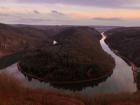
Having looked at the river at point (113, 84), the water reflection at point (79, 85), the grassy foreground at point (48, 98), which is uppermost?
Result: the grassy foreground at point (48, 98)

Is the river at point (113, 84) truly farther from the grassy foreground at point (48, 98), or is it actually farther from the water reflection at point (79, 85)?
the grassy foreground at point (48, 98)

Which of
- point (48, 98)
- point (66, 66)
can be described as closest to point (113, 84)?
point (66, 66)

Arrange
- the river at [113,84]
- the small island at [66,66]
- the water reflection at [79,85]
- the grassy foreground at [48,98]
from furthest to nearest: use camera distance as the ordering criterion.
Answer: the small island at [66,66] → the water reflection at [79,85] → the river at [113,84] → the grassy foreground at [48,98]

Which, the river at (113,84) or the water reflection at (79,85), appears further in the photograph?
the water reflection at (79,85)

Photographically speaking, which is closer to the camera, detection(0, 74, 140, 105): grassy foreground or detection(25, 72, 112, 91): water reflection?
detection(0, 74, 140, 105): grassy foreground

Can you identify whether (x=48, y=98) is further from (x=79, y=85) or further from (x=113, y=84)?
(x=79, y=85)

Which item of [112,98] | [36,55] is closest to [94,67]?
[36,55]

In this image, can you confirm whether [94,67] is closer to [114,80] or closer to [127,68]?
[127,68]

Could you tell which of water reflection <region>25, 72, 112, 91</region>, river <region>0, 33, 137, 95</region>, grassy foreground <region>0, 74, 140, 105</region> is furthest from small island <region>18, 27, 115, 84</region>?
grassy foreground <region>0, 74, 140, 105</region>

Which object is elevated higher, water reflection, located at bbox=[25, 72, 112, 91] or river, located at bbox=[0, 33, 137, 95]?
river, located at bbox=[0, 33, 137, 95]

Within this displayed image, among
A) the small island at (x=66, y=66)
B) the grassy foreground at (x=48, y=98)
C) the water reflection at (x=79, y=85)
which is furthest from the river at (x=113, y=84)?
the grassy foreground at (x=48, y=98)

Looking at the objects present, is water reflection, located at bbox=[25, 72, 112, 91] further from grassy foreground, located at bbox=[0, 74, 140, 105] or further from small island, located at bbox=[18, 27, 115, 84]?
grassy foreground, located at bbox=[0, 74, 140, 105]
